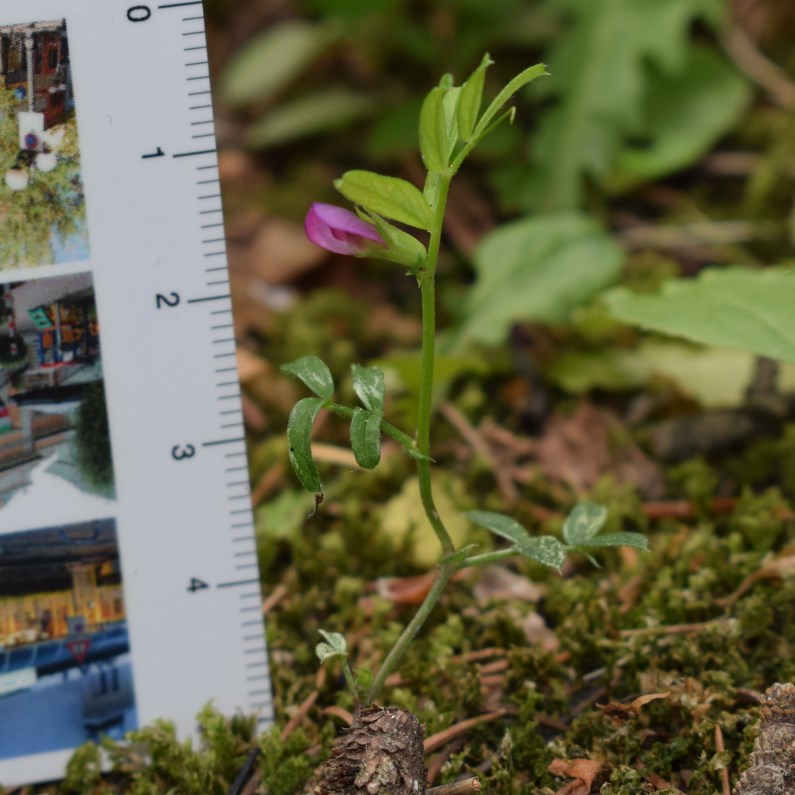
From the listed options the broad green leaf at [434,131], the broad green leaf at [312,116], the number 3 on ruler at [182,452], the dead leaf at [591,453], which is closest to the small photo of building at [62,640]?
the number 3 on ruler at [182,452]

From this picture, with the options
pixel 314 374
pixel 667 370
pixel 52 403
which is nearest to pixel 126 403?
→ pixel 52 403

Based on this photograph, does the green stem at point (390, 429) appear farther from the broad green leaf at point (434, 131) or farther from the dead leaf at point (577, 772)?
the dead leaf at point (577, 772)

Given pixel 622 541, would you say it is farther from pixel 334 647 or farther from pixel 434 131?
pixel 434 131

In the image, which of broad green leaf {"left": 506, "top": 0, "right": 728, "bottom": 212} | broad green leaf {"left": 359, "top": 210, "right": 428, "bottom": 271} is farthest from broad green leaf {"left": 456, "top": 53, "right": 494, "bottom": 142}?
broad green leaf {"left": 506, "top": 0, "right": 728, "bottom": 212}

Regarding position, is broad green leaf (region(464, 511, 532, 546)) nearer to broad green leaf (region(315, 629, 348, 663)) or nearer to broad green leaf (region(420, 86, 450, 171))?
broad green leaf (region(315, 629, 348, 663))

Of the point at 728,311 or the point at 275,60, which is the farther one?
the point at 275,60

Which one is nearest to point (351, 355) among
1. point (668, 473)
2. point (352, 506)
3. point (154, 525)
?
point (352, 506)
